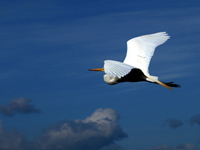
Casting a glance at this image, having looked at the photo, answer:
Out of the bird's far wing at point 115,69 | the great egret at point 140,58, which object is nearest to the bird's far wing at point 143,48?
the great egret at point 140,58

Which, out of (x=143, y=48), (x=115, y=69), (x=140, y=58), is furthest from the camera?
(x=143, y=48)

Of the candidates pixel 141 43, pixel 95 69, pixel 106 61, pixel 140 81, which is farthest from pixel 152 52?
pixel 106 61

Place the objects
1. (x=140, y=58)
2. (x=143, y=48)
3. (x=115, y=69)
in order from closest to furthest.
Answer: (x=115, y=69) → (x=140, y=58) → (x=143, y=48)

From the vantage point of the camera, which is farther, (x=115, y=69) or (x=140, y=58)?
(x=140, y=58)

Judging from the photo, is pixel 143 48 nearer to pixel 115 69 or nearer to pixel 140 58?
pixel 140 58

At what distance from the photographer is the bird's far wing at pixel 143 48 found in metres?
17.6

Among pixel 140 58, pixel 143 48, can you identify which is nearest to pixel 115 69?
pixel 140 58

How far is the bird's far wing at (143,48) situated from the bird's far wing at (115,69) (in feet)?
15.1

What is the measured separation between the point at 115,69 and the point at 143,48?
678 centimetres

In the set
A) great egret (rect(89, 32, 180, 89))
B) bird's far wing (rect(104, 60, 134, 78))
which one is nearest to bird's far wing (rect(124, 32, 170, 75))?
great egret (rect(89, 32, 180, 89))

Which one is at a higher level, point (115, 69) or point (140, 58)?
point (140, 58)

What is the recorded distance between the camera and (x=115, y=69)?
1224 cm

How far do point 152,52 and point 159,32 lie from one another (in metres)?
2.50

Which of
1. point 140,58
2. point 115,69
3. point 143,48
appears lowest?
point 115,69
